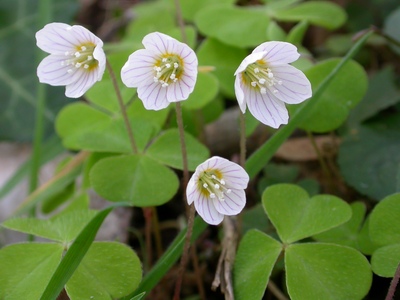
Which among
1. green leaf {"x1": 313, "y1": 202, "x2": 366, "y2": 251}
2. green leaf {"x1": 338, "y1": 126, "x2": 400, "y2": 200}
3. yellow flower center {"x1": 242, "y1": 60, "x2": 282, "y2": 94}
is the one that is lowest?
green leaf {"x1": 338, "y1": 126, "x2": 400, "y2": 200}

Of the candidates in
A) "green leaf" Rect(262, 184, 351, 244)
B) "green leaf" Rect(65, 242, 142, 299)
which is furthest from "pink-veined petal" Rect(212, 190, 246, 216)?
"green leaf" Rect(65, 242, 142, 299)

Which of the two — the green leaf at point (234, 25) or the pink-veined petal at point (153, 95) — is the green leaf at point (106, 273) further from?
the green leaf at point (234, 25)

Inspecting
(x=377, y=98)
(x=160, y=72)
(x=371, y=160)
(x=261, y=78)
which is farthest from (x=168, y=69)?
(x=377, y=98)

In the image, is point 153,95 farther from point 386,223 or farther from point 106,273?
point 386,223

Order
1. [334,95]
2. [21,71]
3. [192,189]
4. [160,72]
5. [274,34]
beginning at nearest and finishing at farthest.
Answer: [192,189] < [160,72] < [334,95] < [274,34] < [21,71]

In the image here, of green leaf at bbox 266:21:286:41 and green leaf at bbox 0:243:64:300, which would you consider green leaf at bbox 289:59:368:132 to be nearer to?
green leaf at bbox 266:21:286:41
